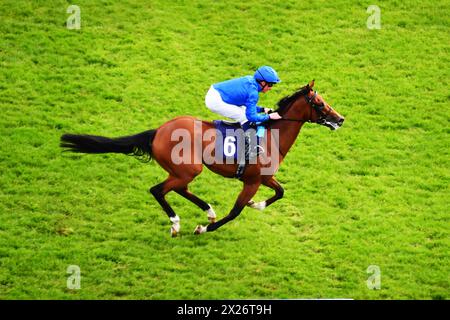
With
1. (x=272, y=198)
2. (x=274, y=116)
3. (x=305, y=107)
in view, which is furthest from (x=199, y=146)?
(x=305, y=107)

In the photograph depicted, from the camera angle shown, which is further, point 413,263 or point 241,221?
point 241,221

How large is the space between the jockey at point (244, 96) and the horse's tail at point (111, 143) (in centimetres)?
107

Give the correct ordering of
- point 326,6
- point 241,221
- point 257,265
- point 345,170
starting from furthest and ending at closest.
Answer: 1. point 326,6
2. point 345,170
3. point 241,221
4. point 257,265

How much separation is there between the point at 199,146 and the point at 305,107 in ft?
5.55

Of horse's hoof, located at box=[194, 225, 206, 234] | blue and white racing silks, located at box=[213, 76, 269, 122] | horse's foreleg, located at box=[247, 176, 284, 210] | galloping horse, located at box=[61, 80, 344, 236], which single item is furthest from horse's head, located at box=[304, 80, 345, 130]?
horse's hoof, located at box=[194, 225, 206, 234]

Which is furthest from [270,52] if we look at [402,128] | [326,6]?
[402,128]

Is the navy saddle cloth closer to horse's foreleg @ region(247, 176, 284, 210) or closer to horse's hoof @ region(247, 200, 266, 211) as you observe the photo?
horse's foreleg @ region(247, 176, 284, 210)

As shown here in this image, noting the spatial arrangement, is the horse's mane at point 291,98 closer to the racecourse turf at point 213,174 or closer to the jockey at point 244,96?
the jockey at point 244,96

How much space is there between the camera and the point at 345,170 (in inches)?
556

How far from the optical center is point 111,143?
11727 mm

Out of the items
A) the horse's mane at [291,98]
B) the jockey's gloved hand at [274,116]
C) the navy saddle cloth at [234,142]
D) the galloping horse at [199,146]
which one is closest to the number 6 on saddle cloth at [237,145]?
the navy saddle cloth at [234,142]

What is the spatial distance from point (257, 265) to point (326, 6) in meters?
9.15

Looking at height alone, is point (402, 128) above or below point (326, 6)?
below
